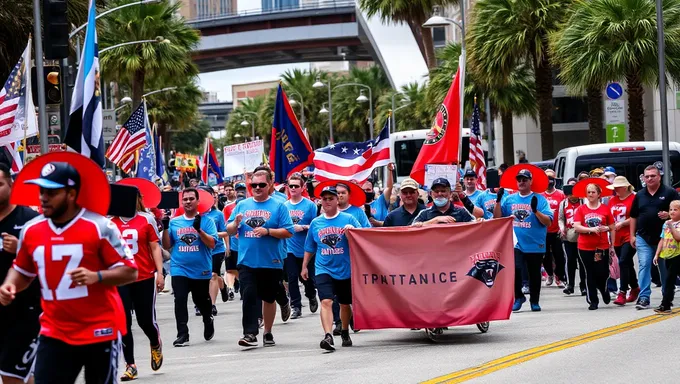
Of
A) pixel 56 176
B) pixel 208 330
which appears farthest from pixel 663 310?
pixel 56 176

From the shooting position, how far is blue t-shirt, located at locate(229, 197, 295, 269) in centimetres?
1294

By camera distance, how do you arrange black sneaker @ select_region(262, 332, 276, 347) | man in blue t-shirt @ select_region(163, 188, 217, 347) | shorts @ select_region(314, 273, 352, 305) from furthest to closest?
man in blue t-shirt @ select_region(163, 188, 217, 347)
black sneaker @ select_region(262, 332, 276, 347)
shorts @ select_region(314, 273, 352, 305)

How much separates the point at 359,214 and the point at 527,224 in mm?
2891

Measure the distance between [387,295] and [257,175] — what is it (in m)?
1.92

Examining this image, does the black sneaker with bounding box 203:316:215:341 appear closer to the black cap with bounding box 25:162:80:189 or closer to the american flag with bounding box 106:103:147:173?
the black cap with bounding box 25:162:80:189

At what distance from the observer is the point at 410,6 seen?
43344 mm

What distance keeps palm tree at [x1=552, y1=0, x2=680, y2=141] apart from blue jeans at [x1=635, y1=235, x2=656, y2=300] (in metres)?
14.9

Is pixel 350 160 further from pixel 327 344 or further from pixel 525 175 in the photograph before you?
pixel 327 344

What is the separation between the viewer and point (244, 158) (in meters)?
27.7

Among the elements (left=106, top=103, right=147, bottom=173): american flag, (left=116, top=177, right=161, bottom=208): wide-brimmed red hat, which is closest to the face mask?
(left=116, top=177, right=161, bottom=208): wide-brimmed red hat

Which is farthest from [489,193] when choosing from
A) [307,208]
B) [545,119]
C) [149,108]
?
[149,108]

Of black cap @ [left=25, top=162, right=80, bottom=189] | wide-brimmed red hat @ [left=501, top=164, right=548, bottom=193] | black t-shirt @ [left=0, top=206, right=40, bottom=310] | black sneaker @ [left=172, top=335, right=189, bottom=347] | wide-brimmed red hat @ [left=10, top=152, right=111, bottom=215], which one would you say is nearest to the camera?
black cap @ [left=25, top=162, right=80, bottom=189]

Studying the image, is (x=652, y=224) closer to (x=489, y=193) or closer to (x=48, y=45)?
(x=489, y=193)

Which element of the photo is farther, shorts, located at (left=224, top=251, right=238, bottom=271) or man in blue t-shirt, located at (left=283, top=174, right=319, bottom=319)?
shorts, located at (left=224, top=251, right=238, bottom=271)
